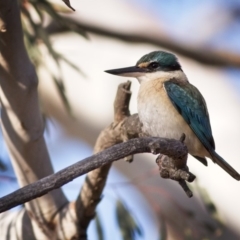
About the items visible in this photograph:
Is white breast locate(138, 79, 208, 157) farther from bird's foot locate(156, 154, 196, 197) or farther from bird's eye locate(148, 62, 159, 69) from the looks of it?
bird's foot locate(156, 154, 196, 197)

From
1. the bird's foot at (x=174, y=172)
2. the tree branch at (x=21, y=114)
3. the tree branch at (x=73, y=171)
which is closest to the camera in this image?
the tree branch at (x=73, y=171)

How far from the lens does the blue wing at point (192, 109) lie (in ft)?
6.24

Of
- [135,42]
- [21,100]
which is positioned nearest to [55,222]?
[21,100]

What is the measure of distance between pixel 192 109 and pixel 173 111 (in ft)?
0.20

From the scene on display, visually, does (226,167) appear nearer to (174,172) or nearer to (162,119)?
(162,119)

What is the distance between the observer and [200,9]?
11.0 ft

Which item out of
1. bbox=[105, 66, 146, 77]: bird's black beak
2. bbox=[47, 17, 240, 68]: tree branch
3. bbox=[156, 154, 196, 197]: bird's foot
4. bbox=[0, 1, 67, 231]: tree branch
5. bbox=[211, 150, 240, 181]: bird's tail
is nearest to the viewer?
bbox=[156, 154, 196, 197]: bird's foot

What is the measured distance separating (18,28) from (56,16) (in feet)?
2.00

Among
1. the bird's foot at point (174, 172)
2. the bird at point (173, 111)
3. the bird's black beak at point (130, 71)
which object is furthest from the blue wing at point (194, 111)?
the bird's foot at point (174, 172)

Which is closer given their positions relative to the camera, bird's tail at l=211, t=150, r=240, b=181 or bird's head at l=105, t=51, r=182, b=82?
bird's tail at l=211, t=150, r=240, b=181

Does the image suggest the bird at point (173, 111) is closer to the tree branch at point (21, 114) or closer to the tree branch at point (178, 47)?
the tree branch at point (21, 114)

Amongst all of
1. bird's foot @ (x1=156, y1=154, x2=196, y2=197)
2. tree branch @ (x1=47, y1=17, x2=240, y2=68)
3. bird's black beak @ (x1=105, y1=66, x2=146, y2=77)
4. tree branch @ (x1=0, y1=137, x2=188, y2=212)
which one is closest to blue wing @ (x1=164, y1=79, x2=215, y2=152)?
bird's black beak @ (x1=105, y1=66, x2=146, y2=77)

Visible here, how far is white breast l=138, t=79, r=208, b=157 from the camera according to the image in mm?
1860

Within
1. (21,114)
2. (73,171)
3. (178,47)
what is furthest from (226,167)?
(178,47)
